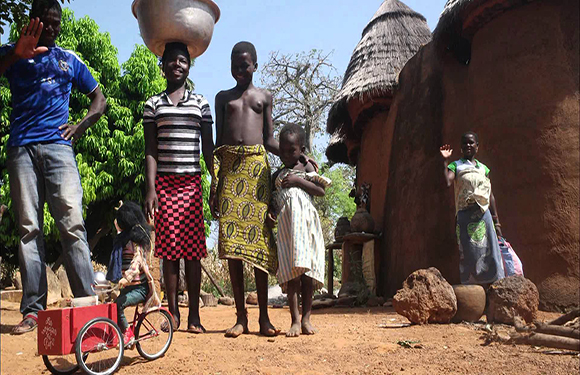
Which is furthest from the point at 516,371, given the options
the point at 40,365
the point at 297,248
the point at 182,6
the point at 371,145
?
the point at 371,145

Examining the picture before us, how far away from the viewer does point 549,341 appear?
10.9ft

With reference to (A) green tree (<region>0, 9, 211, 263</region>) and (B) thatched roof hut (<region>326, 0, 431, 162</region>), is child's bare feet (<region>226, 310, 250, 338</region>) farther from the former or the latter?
(A) green tree (<region>0, 9, 211, 263</region>)

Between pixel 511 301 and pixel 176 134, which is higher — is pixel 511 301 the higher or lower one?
the lower one

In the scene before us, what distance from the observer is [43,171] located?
11.1 ft

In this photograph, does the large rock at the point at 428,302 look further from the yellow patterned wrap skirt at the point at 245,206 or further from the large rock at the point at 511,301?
the yellow patterned wrap skirt at the point at 245,206

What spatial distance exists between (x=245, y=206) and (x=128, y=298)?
3.35 ft

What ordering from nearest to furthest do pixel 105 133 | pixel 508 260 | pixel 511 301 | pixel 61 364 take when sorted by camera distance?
pixel 61 364 → pixel 511 301 → pixel 508 260 → pixel 105 133

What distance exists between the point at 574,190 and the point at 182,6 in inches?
174

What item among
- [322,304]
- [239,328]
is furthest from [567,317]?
[322,304]

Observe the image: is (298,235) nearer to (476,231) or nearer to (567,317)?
(567,317)

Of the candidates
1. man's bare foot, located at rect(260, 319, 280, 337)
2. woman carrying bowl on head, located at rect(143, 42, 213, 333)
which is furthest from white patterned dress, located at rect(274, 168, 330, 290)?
woman carrying bowl on head, located at rect(143, 42, 213, 333)

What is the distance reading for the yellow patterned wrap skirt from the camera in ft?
12.5

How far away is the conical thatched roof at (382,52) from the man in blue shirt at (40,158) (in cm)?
754

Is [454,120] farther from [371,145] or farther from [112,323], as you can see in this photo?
[112,323]
